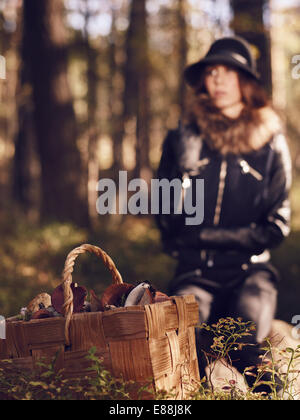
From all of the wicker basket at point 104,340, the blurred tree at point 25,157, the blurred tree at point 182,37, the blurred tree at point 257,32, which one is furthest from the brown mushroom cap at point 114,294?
the blurred tree at point 25,157

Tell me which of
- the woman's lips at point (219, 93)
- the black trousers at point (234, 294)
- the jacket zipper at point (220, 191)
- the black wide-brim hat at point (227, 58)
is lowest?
the black trousers at point (234, 294)

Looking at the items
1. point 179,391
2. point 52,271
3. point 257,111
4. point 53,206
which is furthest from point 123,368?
point 53,206

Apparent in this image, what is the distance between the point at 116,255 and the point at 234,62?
15.5 ft

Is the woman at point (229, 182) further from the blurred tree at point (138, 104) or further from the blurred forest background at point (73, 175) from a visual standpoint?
the blurred tree at point (138, 104)

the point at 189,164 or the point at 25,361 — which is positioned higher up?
the point at 189,164

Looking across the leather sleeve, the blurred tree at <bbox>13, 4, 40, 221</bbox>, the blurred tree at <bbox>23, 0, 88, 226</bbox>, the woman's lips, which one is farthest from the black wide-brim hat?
the blurred tree at <bbox>13, 4, 40, 221</bbox>

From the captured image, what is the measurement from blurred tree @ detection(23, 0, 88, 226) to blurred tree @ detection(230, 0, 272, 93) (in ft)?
10.9

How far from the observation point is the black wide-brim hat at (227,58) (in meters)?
4.46

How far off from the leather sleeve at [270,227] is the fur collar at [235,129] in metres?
0.12

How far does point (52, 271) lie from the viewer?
26.7ft

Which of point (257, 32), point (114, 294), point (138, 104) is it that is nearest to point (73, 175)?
point (257, 32)

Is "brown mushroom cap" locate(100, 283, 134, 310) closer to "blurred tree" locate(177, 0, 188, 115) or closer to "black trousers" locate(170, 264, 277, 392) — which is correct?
"black trousers" locate(170, 264, 277, 392)

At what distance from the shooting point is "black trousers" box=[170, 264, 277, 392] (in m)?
3.94
